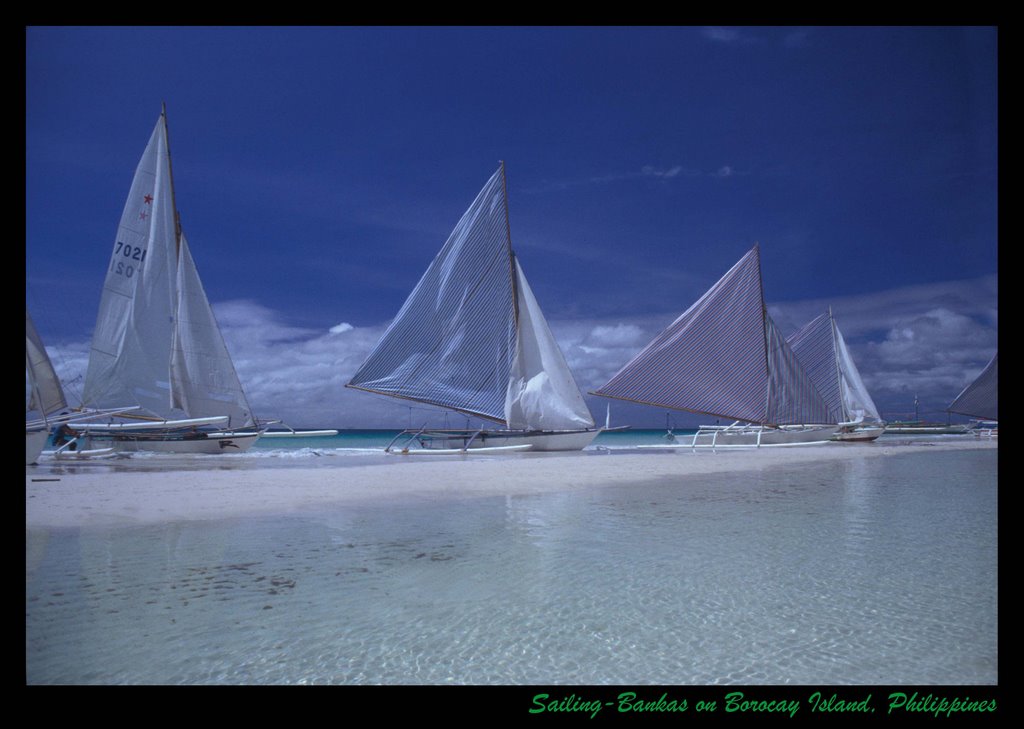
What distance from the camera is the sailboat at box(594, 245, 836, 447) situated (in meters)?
28.5

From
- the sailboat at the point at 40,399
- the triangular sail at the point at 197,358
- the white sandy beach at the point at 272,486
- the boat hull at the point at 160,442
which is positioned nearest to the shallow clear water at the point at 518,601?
the white sandy beach at the point at 272,486

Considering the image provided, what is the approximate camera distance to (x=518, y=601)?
5105mm

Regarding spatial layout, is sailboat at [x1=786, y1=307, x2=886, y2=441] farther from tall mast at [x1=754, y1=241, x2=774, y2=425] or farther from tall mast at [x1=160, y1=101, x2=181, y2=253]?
tall mast at [x1=160, y1=101, x2=181, y2=253]

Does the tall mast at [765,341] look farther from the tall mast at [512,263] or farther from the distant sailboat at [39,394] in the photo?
the distant sailboat at [39,394]

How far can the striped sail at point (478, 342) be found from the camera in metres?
27.6

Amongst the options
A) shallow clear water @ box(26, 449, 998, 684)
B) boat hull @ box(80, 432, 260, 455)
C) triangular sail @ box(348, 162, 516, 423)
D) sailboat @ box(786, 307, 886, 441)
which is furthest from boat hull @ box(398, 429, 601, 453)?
sailboat @ box(786, 307, 886, 441)

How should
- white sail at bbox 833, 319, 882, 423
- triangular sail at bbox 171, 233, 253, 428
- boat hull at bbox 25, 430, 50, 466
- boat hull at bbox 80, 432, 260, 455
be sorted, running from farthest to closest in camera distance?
1. white sail at bbox 833, 319, 882, 423
2. triangular sail at bbox 171, 233, 253, 428
3. boat hull at bbox 80, 432, 260, 455
4. boat hull at bbox 25, 430, 50, 466

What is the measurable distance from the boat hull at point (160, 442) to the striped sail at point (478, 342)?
6.58 m

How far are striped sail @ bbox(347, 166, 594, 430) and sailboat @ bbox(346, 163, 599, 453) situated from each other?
0.04m

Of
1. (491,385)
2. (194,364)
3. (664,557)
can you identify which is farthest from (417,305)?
(664,557)

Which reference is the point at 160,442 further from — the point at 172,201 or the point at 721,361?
the point at 721,361

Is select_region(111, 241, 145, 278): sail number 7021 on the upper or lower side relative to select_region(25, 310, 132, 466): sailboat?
upper
